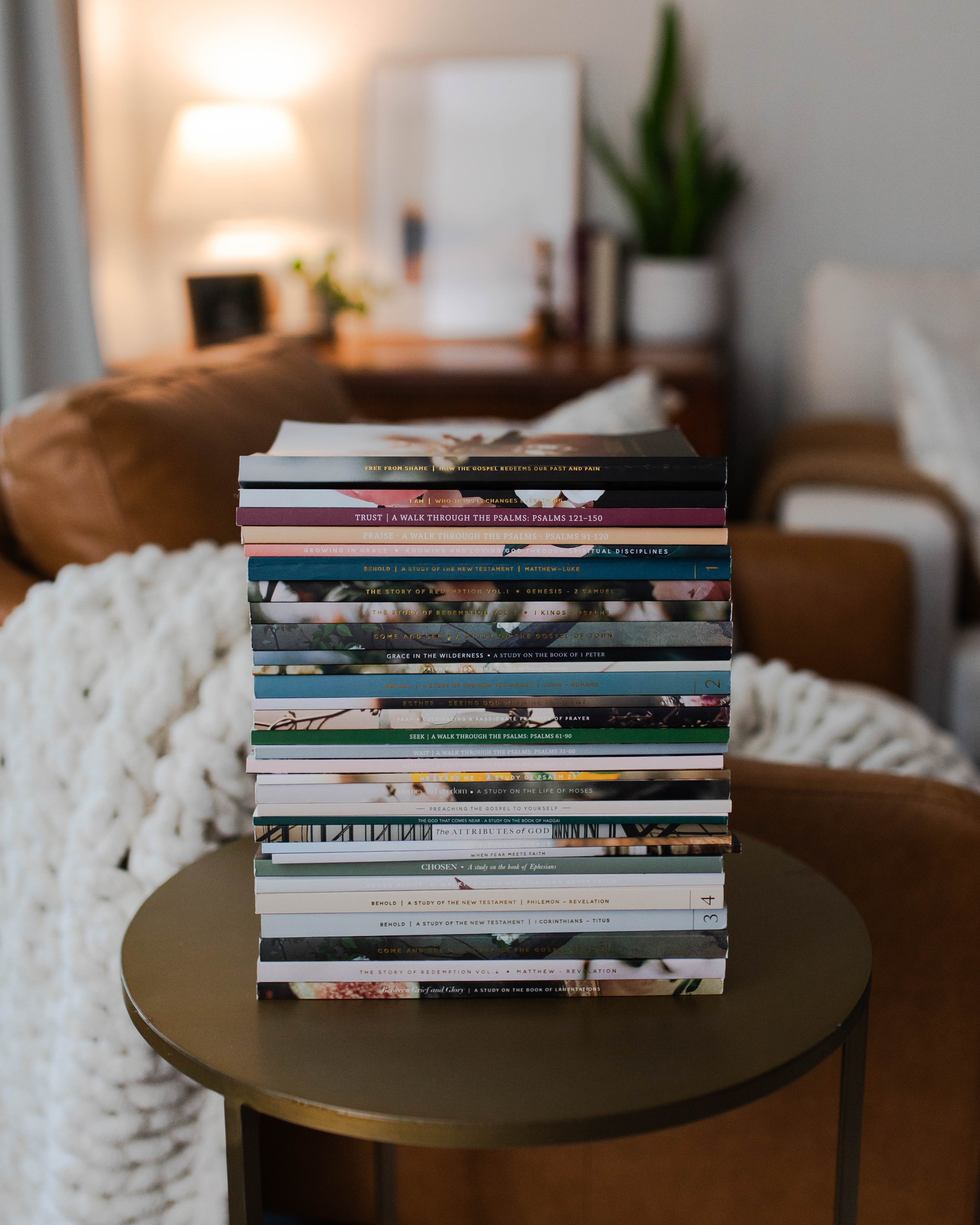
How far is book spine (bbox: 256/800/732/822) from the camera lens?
60 centimetres

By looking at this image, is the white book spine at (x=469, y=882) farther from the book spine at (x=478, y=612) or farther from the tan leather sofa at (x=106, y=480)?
Result: the tan leather sofa at (x=106, y=480)

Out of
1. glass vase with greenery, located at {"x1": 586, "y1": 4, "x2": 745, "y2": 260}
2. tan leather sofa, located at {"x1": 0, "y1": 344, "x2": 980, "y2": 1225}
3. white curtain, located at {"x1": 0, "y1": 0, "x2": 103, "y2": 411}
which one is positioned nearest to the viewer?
tan leather sofa, located at {"x1": 0, "y1": 344, "x2": 980, "y2": 1225}

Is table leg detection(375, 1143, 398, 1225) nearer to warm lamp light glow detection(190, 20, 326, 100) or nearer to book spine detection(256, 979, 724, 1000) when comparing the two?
book spine detection(256, 979, 724, 1000)

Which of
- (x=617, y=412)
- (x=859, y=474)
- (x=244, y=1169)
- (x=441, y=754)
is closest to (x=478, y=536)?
(x=441, y=754)

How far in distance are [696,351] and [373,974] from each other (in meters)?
2.14

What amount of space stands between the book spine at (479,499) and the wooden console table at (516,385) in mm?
1794

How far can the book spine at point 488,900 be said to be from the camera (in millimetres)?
614

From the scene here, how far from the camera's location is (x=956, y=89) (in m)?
2.64

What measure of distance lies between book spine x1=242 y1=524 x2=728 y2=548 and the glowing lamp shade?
208 centimetres

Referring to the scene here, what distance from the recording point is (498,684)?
1.94ft

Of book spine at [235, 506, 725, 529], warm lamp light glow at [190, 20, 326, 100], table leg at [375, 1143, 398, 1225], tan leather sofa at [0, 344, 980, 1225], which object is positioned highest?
warm lamp light glow at [190, 20, 326, 100]

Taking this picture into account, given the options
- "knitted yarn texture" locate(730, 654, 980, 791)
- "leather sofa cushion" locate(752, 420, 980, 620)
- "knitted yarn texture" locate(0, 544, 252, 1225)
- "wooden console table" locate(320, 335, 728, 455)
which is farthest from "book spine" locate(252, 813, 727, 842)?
"wooden console table" locate(320, 335, 728, 455)

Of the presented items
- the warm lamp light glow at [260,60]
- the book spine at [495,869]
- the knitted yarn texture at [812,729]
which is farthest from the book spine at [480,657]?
the warm lamp light glow at [260,60]

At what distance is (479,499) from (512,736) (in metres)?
0.13
